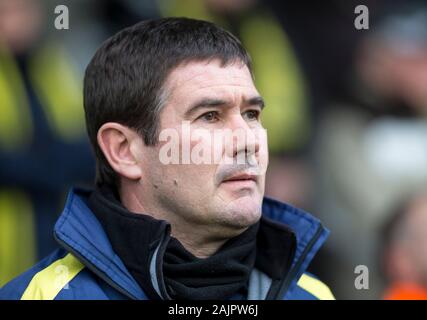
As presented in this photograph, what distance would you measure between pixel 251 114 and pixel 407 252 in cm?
223

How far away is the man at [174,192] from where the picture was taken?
3191mm

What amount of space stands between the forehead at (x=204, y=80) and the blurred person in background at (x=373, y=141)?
251 cm

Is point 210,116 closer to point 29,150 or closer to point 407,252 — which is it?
point 29,150

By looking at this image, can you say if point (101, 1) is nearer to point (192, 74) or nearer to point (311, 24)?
point (311, 24)

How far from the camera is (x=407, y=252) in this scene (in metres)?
5.33

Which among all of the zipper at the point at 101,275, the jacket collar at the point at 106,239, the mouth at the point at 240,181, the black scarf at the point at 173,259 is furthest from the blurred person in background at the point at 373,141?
the zipper at the point at 101,275

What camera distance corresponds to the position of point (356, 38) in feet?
19.6

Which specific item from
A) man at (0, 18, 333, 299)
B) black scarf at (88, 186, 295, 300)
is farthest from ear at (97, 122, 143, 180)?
black scarf at (88, 186, 295, 300)

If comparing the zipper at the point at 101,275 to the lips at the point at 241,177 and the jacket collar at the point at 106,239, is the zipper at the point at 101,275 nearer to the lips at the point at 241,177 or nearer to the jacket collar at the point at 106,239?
the jacket collar at the point at 106,239

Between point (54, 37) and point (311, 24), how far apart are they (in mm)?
1690

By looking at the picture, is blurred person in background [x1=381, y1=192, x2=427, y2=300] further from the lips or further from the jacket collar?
the lips

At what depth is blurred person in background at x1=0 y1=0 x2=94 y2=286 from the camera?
4.93 metres

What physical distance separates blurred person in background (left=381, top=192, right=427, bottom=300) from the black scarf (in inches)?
79.8
